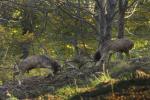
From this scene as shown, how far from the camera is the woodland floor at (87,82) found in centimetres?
Result: 699

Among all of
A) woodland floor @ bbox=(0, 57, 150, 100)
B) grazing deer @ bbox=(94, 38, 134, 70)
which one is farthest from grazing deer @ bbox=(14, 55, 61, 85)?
grazing deer @ bbox=(94, 38, 134, 70)

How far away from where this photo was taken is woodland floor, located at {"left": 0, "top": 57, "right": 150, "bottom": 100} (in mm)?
6991

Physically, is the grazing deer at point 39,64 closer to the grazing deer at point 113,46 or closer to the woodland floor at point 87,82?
the woodland floor at point 87,82

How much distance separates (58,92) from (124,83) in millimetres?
3131

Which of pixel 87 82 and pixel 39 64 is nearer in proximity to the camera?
pixel 87 82

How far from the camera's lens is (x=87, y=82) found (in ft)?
37.6

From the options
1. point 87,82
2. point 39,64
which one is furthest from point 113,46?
point 87,82

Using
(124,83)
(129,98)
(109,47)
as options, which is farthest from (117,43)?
(129,98)

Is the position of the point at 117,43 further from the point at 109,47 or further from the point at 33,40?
the point at 33,40

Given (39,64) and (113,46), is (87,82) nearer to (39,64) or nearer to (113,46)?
(113,46)

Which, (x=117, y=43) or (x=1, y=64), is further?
(x=1, y=64)

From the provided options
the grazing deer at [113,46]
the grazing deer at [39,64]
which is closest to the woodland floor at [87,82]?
the grazing deer at [39,64]

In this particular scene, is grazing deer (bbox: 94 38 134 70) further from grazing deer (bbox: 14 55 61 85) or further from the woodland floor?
grazing deer (bbox: 14 55 61 85)

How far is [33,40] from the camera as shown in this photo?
77.7 feet
